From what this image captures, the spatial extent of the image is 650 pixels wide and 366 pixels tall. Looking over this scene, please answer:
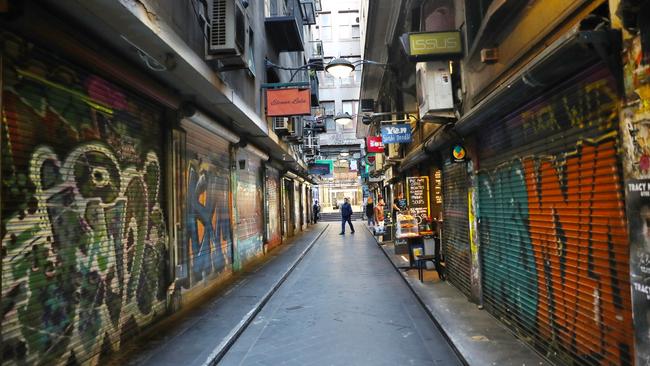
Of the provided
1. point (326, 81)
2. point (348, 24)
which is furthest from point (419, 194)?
point (348, 24)

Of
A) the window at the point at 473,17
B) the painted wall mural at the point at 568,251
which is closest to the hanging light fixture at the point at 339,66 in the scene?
the window at the point at 473,17

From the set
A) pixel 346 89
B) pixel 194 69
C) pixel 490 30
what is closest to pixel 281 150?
pixel 194 69

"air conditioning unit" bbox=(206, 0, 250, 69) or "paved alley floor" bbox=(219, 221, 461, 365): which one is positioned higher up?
"air conditioning unit" bbox=(206, 0, 250, 69)

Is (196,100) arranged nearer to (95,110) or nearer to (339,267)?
(95,110)

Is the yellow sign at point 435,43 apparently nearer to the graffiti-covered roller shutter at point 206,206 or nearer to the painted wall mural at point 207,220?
the graffiti-covered roller shutter at point 206,206

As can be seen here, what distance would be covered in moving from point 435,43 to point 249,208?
8.74 meters

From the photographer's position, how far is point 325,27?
1693 inches

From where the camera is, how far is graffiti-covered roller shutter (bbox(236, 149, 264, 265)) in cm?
1272

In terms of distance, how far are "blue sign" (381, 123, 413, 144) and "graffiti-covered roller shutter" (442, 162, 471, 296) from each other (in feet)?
8.34

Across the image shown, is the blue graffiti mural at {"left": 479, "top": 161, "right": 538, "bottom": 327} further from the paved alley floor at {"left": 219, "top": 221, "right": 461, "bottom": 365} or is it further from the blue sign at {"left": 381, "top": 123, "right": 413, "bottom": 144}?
the blue sign at {"left": 381, "top": 123, "right": 413, "bottom": 144}

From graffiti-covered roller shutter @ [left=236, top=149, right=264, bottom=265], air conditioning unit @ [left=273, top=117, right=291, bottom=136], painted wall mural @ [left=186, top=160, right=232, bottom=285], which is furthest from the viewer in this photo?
air conditioning unit @ [left=273, top=117, right=291, bottom=136]

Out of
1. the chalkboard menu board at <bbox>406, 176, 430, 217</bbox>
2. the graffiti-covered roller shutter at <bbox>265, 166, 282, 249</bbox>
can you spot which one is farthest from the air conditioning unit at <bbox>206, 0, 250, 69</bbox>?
the graffiti-covered roller shutter at <bbox>265, 166, 282, 249</bbox>

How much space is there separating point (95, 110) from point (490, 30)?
5690 mm

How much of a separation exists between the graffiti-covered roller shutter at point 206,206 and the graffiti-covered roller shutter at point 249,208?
52.1 inches
